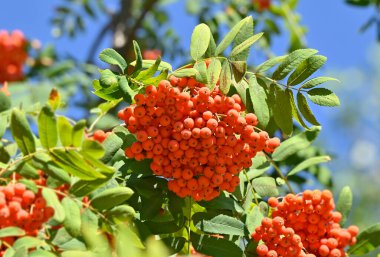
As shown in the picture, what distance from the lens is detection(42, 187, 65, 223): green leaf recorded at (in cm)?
153

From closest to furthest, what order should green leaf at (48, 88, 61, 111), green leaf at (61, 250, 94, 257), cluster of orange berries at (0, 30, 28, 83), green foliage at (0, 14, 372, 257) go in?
green leaf at (61, 250, 94, 257)
green foliage at (0, 14, 372, 257)
green leaf at (48, 88, 61, 111)
cluster of orange berries at (0, 30, 28, 83)

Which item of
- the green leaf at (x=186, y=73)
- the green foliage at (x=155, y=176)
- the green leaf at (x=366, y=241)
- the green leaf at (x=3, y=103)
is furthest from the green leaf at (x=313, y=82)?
the green leaf at (x=3, y=103)

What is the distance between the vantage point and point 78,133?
148 cm

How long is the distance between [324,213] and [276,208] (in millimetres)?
133

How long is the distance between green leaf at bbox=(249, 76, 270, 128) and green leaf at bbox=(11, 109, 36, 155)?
58 cm

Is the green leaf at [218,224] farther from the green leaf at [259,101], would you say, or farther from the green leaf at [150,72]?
the green leaf at [150,72]

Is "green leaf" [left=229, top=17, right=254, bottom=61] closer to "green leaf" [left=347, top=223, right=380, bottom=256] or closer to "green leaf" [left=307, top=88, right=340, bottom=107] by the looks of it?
"green leaf" [left=307, top=88, right=340, bottom=107]

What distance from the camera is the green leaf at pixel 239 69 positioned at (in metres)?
1.74

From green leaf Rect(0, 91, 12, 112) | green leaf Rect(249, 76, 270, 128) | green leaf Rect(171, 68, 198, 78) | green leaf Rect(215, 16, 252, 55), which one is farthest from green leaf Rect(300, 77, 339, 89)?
green leaf Rect(0, 91, 12, 112)

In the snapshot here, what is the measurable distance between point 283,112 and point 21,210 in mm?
736

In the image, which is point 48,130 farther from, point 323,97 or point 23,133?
point 323,97

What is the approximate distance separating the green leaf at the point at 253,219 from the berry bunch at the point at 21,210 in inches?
21.4

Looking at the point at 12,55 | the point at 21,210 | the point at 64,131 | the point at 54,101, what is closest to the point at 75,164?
the point at 64,131

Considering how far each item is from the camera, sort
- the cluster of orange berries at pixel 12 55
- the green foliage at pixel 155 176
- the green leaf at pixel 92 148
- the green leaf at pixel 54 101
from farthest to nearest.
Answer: the cluster of orange berries at pixel 12 55 < the green leaf at pixel 54 101 < the green foliage at pixel 155 176 < the green leaf at pixel 92 148
